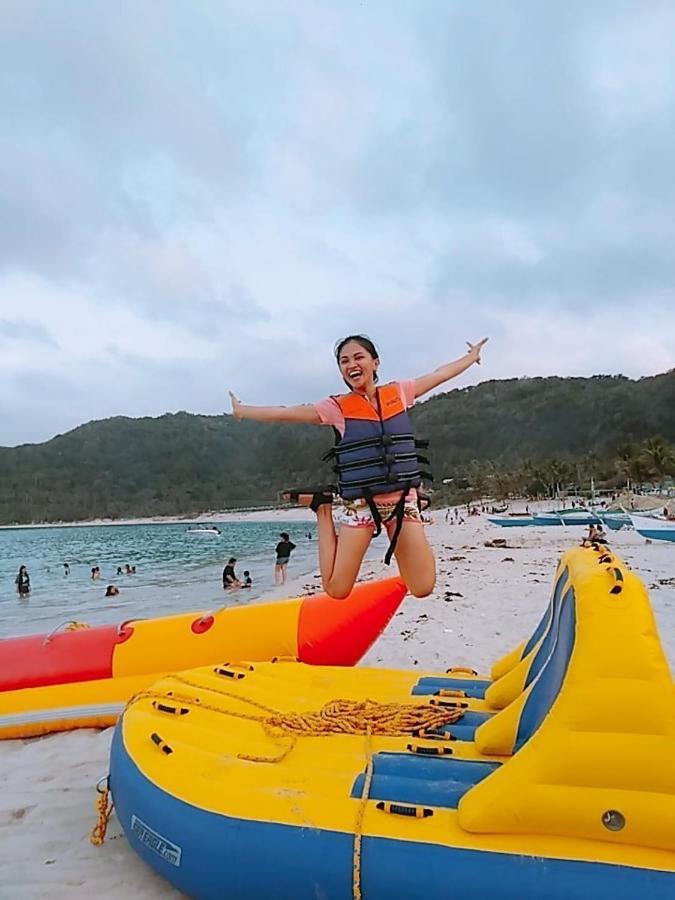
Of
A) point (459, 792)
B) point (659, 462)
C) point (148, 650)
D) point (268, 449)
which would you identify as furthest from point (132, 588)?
point (268, 449)

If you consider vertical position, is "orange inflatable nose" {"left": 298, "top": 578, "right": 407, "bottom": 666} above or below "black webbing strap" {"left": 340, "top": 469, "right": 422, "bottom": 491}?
below

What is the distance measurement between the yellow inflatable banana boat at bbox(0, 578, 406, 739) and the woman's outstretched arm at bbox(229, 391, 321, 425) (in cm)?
192

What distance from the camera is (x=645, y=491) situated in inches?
1804

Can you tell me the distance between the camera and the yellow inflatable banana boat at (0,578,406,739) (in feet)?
15.5

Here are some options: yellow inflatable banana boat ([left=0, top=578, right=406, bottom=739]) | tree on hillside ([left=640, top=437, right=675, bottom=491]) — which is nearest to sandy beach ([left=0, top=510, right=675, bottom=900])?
yellow inflatable banana boat ([left=0, top=578, right=406, bottom=739])

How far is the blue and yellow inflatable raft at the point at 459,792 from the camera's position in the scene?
199 centimetres

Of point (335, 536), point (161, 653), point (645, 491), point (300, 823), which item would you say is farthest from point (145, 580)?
point (645, 491)

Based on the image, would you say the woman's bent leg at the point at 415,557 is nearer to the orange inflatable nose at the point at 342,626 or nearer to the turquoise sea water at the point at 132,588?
the orange inflatable nose at the point at 342,626

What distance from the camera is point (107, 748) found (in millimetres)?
4285

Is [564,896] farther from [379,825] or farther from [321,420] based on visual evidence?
[321,420]

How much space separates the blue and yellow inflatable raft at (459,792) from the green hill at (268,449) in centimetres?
6828

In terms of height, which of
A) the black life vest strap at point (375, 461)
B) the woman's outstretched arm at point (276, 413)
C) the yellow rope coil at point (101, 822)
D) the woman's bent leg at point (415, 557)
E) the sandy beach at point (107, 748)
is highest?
the woman's outstretched arm at point (276, 413)

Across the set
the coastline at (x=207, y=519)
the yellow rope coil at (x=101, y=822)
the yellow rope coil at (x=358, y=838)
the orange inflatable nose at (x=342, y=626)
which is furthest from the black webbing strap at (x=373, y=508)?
the coastline at (x=207, y=519)

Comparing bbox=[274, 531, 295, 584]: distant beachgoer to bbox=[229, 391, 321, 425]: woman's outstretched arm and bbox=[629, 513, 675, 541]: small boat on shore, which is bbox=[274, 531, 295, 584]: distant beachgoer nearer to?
bbox=[629, 513, 675, 541]: small boat on shore
